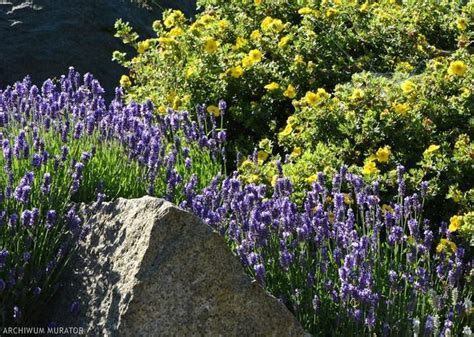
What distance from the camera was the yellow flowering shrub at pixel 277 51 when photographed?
5555mm

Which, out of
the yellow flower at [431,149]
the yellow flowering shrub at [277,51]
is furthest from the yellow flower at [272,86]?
the yellow flower at [431,149]

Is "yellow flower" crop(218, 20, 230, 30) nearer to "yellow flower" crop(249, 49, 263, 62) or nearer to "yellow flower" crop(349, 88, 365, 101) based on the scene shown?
"yellow flower" crop(249, 49, 263, 62)

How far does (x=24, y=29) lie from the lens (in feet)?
24.2

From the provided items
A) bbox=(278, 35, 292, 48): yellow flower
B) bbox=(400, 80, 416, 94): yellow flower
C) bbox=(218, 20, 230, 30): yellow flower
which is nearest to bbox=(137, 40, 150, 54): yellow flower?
bbox=(218, 20, 230, 30): yellow flower

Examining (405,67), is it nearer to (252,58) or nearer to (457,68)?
(457,68)

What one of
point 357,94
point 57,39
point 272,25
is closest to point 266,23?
point 272,25

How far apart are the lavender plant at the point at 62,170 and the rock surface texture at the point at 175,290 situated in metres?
0.26

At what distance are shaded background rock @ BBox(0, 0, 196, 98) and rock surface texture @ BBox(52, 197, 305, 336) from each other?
4368mm

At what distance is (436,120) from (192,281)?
219cm

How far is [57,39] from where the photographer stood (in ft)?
24.5

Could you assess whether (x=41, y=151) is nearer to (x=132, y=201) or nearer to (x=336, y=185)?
(x=132, y=201)

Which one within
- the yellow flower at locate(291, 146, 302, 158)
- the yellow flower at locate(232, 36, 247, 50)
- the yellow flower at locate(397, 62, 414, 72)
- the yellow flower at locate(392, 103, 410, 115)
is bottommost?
the yellow flower at locate(291, 146, 302, 158)

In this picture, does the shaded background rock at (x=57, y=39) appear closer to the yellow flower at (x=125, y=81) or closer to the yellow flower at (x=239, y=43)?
the yellow flower at (x=125, y=81)

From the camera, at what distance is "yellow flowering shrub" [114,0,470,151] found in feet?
18.2
